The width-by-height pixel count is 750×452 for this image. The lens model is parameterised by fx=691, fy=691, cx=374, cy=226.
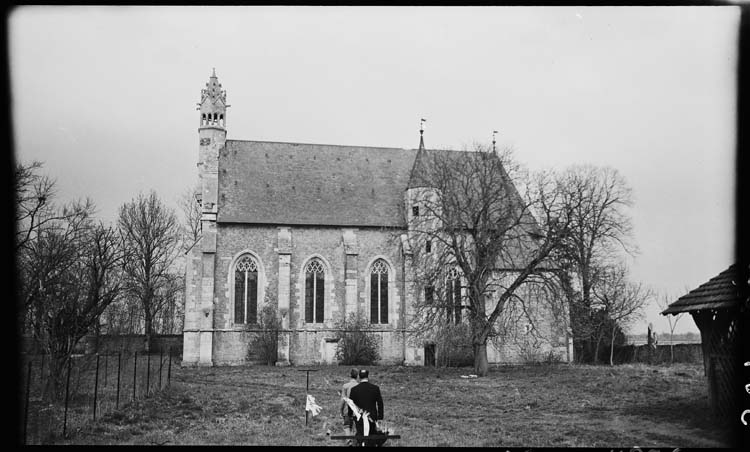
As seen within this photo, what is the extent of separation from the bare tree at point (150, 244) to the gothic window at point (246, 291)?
15057 millimetres

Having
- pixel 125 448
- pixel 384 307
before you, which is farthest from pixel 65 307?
pixel 384 307

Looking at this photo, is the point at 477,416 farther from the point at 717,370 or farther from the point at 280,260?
the point at 280,260

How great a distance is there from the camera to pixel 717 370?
14.0 meters

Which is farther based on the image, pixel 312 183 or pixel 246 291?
pixel 312 183

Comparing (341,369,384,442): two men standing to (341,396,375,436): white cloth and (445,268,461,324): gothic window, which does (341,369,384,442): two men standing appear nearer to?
(341,396,375,436): white cloth

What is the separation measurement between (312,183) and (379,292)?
7.31m

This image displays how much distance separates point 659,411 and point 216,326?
2449 centimetres

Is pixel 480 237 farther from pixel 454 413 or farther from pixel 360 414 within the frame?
pixel 360 414

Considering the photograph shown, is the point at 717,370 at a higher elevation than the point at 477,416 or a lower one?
higher

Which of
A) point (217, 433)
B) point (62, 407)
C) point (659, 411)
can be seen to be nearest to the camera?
point (217, 433)

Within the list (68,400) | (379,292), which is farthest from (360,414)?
(379,292)

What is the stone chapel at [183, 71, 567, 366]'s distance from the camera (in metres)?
35.7

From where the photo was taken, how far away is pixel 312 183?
3938cm

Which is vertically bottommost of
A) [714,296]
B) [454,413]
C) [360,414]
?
[454,413]
